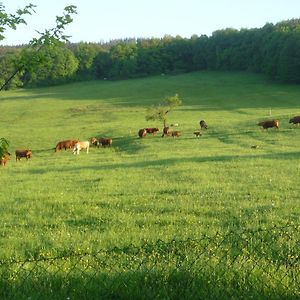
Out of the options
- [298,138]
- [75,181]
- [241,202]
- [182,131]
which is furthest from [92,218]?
[182,131]

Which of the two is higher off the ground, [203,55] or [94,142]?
[203,55]

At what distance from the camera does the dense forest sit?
10638 centimetres

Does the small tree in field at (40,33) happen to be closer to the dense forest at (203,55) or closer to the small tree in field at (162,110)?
the small tree in field at (162,110)

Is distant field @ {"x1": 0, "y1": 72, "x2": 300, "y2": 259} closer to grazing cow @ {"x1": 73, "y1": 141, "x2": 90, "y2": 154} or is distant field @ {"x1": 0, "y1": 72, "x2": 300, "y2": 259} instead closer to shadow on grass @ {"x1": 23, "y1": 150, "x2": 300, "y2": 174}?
shadow on grass @ {"x1": 23, "y1": 150, "x2": 300, "y2": 174}

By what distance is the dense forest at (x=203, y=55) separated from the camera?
10638 cm

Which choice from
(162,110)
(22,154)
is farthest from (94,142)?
(162,110)

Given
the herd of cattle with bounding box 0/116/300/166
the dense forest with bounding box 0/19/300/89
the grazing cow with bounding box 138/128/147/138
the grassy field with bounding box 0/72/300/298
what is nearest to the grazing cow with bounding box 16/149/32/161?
the herd of cattle with bounding box 0/116/300/166

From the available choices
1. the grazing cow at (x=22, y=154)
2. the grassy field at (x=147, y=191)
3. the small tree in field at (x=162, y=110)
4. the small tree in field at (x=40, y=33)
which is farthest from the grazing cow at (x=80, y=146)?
the small tree in field at (x=40, y=33)

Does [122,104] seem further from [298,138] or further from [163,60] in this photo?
[163,60]

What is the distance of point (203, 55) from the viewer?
137250 mm

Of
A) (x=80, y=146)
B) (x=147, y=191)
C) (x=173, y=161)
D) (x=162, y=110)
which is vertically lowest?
(x=80, y=146)

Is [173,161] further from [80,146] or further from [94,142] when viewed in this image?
[94,142]

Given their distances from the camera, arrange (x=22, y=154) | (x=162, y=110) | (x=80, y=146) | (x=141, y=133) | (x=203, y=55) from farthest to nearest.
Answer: (x=203, y=55)
(x=162, y=110)
(x=141, y=133)
(x=80, y=146)
(x=22, y=154)

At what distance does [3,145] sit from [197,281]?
10.8ft
